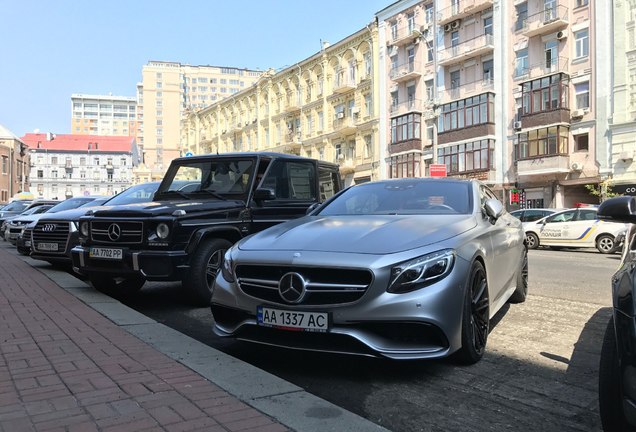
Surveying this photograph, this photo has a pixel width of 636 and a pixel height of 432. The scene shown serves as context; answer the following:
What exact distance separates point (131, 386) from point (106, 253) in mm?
3216

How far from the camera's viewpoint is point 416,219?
4227mm

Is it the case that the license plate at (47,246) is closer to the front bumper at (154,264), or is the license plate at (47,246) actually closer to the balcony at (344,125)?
the front bumper at (154,264)

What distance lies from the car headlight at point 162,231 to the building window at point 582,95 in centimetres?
3059

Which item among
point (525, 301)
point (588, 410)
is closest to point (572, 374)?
point (588, 410)

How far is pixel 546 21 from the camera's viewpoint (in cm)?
3158

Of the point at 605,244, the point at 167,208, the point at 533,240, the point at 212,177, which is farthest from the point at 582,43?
the point at 167,208

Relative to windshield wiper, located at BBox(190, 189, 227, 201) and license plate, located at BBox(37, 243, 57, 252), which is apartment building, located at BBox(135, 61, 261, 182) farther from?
windshield wiper, located at BBox(190, 189, 227, 201)

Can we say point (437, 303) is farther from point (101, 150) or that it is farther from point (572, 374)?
point (101, 150)

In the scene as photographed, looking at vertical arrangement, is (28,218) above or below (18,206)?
below

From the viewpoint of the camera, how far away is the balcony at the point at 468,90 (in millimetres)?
35344

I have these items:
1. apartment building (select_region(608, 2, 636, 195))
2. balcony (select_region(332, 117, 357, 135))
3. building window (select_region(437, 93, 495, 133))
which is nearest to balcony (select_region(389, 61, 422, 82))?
building window (select_region(437, 93, 495, 133))

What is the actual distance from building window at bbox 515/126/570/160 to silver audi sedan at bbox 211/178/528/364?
96.9ft

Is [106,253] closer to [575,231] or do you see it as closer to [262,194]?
[262,194]

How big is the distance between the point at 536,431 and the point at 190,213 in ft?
14.0
